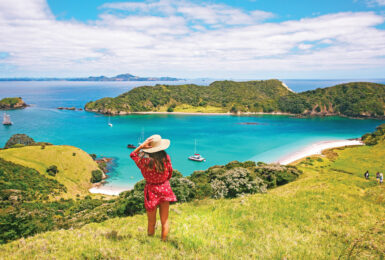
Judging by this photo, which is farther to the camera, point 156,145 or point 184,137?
point 184,137

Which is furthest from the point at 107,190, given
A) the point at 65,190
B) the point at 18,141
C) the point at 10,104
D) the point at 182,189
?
the point at 10,104

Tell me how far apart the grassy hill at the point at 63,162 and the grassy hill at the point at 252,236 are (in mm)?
42763

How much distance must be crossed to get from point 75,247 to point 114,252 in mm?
1210

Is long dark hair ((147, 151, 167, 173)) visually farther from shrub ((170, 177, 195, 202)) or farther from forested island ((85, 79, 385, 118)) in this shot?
forested island ((85, 79, 385, 118))

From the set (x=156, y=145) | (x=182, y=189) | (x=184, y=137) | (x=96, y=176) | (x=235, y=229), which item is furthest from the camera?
(x=184, y=137)

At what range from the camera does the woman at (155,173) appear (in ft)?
18.5

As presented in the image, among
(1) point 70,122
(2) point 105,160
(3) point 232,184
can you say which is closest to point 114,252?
(3) point 232,184

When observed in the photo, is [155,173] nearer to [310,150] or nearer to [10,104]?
[310,150]

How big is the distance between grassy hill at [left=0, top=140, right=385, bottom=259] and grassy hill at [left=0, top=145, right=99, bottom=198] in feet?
140

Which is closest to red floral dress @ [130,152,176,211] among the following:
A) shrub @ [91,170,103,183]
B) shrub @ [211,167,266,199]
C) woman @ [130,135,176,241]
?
woman @ [130,135,176,241]

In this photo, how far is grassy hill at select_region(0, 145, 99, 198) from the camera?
46.9 m

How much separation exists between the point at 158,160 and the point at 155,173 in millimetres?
383

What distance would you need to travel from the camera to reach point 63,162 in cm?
5212

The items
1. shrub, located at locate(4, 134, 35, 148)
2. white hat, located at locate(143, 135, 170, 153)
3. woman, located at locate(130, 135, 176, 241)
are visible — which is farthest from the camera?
shrub, located at locate(4, 134, 35, 148)
